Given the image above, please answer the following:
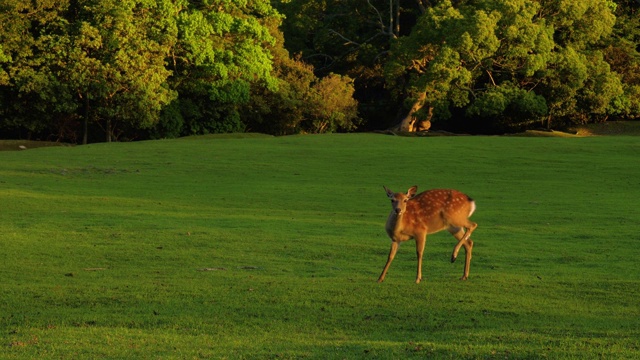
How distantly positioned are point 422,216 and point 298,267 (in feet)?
9.18

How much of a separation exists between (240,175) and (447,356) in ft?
78.0

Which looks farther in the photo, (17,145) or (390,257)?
(17,145)

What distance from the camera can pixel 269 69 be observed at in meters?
54.4

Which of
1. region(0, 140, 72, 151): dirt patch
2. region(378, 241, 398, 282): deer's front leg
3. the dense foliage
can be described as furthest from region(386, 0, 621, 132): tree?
region(378, 241, 398, 282): deer's front leg

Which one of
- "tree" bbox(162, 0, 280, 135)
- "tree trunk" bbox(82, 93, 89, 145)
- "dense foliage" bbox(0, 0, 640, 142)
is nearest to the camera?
"dense foliage" bbox(0, 0, 640, 142)

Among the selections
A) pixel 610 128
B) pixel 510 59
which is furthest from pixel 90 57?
pixel 610 128

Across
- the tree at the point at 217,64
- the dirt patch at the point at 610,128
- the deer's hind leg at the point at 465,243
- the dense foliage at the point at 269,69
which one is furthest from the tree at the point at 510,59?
the deer's hind leg at the point at 465,243

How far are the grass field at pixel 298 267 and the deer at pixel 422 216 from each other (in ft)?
1.84

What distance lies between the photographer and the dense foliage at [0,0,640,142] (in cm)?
4962

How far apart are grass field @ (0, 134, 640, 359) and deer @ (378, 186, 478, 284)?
562mm

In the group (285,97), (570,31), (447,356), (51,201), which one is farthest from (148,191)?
(570,31)

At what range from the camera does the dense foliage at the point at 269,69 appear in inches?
1954

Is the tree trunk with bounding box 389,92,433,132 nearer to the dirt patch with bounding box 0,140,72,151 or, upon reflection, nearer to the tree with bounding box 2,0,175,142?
the tree with bounding box 2,0,175,142

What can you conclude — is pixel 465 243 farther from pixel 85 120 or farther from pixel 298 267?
pixel 85 120
